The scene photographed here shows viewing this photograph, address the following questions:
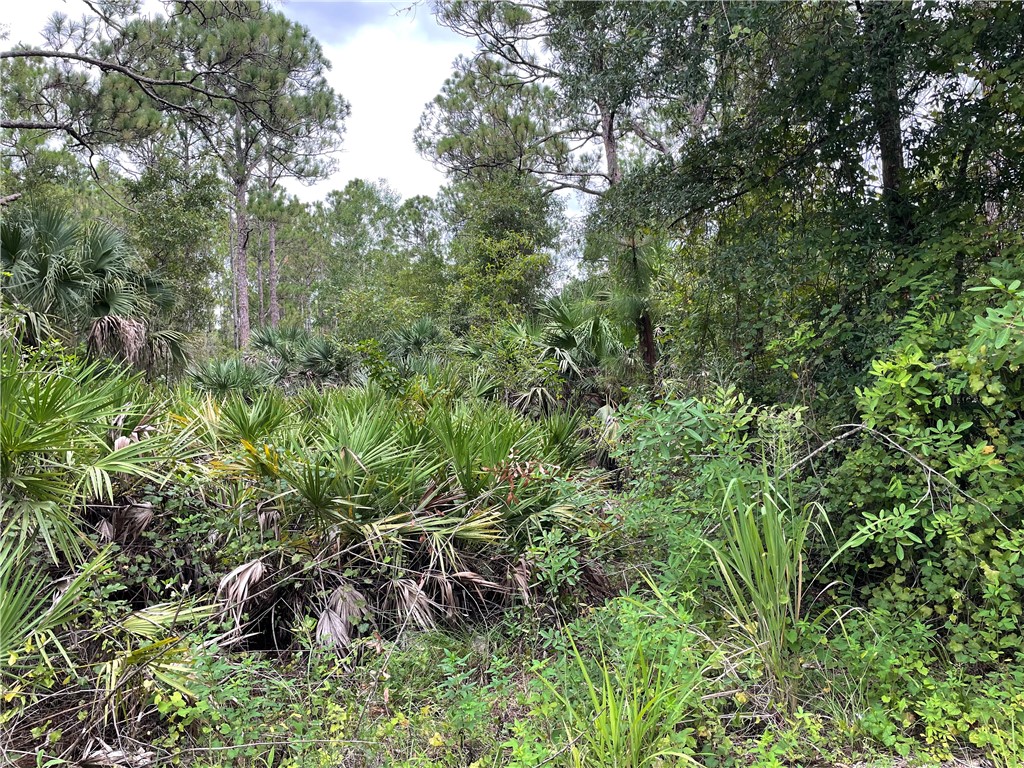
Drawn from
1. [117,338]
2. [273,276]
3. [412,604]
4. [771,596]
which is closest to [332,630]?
[412,604]

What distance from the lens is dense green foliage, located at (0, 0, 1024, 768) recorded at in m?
2.37

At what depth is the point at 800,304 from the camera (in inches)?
167

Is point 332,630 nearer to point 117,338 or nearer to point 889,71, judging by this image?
point 889,71

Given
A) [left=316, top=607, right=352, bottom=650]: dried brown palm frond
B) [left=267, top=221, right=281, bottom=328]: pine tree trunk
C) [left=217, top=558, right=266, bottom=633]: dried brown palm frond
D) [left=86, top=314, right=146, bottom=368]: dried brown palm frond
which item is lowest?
[left=316, top=607, right=352, bottom=650]: dried brown palm frond

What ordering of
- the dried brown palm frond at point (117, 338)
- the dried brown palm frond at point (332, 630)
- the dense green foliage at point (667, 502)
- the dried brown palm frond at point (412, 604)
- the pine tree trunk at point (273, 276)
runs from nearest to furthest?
the dense green foliage at point (667, 502) → the dried brown palm frond at point (332, 630) → the dried brown palm frond at point (412, 604) → the dried brown palm frond at point (117, 338) → the pine tree trunk at point (273, 276)

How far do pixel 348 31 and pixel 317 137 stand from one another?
1369 centimetres

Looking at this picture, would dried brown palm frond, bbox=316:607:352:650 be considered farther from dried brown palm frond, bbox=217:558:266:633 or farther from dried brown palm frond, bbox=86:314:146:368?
dried brown palm frond, bbox=86:314:146:368

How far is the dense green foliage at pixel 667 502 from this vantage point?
2.37 m

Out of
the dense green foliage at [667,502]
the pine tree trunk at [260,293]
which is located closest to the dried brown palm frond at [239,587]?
the dense green foliage at [667,502]

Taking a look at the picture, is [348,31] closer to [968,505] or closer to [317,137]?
[968,505]

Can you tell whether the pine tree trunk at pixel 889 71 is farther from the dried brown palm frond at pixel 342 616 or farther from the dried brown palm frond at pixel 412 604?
the dried brown palm frond at pixel 342 616

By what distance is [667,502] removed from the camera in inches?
124

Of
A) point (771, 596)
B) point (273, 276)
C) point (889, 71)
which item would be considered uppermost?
point (273, 276)

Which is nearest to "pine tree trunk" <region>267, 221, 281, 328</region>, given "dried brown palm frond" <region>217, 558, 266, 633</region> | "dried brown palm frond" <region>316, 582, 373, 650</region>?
"dried brown palm frond" <region>217, 558, 266, 633</region>
